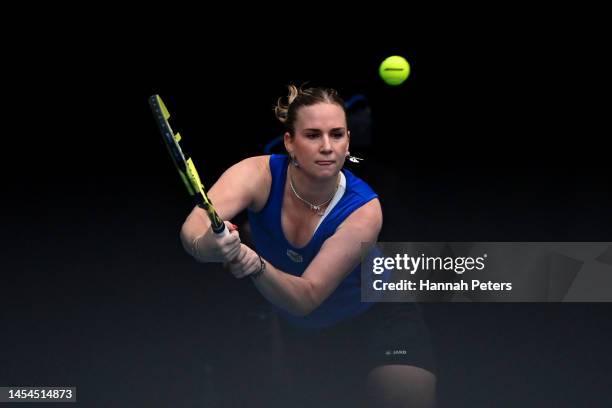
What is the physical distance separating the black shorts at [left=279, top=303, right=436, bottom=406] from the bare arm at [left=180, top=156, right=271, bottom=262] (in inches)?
19.5

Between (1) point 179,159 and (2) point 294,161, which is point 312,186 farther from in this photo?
(1) point 179,159

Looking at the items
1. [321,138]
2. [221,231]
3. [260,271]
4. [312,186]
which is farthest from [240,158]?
[221,231]

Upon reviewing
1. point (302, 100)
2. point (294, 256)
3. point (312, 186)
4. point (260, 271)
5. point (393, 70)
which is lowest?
point (260, 271)

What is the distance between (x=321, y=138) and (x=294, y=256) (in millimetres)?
361

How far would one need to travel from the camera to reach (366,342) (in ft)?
10.7

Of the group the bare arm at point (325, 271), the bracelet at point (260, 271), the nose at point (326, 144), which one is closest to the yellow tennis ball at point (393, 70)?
the bare arm at point (325, 271)

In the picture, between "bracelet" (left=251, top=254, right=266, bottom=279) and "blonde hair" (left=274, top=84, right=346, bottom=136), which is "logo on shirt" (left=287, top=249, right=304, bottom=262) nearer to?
"blonde hair" (left=274, top=84, right=346, bottom=136)

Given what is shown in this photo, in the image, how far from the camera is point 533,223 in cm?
492

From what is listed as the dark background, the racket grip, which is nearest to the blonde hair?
the racket grip

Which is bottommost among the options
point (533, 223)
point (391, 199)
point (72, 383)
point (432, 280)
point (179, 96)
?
point (72, 383)

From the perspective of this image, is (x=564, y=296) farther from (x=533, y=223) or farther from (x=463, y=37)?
(x=463, y=37)

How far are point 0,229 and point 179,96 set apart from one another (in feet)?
3.18

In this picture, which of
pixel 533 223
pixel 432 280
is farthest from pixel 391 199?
pixel 533 223

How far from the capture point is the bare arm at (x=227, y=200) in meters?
2.54
